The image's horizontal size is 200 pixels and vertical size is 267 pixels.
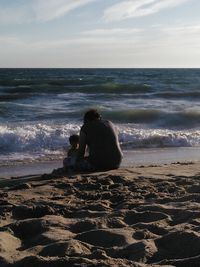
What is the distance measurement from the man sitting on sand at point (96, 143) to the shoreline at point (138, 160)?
78 centimetres

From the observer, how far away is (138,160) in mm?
8648

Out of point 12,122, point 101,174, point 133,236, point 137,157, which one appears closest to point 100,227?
point 133,236

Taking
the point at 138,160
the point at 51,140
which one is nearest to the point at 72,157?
the point at 138,160

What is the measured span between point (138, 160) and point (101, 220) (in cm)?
448

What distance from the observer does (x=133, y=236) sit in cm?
379

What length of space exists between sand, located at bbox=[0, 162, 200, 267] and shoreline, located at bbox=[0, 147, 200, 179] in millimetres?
913

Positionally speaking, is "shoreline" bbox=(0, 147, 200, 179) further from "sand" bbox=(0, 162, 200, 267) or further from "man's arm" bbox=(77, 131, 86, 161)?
"sand" bbox=(0, 162, 200, 267)

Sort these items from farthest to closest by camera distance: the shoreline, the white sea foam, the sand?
the white sea foam < the shoreline < the sand

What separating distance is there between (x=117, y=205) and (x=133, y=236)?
3.84 ft

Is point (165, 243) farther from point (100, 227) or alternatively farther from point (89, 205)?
point (89, 205)

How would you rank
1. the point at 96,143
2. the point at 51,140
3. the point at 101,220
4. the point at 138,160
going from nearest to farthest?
1. the point at 101,220
2. the point at 96,143
3. the point at 138,160
4. the point at 51,140

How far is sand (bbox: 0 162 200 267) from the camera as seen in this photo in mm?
3354

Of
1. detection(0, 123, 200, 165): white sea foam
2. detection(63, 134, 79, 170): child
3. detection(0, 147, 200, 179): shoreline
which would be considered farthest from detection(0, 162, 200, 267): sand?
detection(0, 123, 200, 165): white sea foam

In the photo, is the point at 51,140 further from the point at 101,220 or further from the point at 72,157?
the point at 101,220
